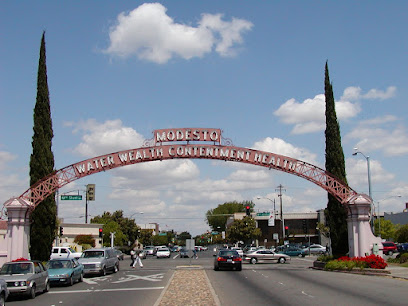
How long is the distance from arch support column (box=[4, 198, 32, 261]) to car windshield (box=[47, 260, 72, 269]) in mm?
5369

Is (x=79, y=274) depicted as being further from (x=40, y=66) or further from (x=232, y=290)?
(x=40, y=66)

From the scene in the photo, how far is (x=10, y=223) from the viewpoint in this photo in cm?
2888

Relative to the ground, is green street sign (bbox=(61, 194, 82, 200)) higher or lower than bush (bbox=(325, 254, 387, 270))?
higher

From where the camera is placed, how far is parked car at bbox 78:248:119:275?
97.8ft

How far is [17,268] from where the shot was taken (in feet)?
62.4

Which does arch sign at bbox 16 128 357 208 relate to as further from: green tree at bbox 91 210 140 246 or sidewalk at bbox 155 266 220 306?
green tree at bbox 91 210 140 246

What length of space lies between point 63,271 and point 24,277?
17.3 feet

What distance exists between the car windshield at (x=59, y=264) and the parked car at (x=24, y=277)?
140 inches

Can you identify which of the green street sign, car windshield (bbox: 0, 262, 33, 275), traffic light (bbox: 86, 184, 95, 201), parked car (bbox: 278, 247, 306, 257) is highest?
traffic light (bbox: 86, 184, 95, 201)

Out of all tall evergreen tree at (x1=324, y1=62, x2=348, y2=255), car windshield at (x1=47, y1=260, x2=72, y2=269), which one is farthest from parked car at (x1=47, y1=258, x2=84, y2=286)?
tall evergreen tree at (x1=324, y1=62, x2=348, y2=255)

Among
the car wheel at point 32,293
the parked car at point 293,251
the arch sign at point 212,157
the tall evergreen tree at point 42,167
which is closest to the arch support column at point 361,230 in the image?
the arch sign at point 212,157

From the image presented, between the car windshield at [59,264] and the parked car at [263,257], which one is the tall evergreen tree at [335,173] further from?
the car windshield at [59,264]

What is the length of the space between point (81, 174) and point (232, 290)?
15.0 metres

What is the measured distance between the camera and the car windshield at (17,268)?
1884 cm
